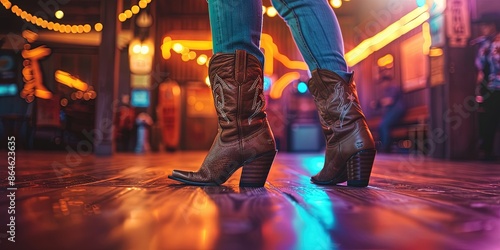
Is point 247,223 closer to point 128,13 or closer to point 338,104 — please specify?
point 338,104

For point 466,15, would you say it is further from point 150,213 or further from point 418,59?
point 150,213

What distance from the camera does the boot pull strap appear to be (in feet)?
2.87

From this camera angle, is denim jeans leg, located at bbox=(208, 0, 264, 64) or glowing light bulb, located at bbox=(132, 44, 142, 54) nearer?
denim jeans leg, located at bbox=(208, 0, 264, 64)

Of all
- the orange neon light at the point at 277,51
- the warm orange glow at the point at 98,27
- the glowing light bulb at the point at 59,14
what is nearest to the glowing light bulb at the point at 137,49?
the orange neon light at the point at 277,51

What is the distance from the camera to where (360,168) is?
927 mm

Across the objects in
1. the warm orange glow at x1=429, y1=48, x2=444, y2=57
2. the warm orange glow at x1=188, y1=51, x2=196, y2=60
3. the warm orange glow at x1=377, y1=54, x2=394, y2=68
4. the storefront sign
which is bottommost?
the warm orange glow at x1=429, y1=48, x2=444, y2=57

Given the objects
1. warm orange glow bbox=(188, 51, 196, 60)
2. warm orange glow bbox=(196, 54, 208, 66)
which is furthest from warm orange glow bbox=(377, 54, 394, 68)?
warm orange glow bbox=(188, 51, 196, 60)

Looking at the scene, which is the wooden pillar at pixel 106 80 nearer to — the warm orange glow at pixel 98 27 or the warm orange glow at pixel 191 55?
the warm orange glow at pixel 98 27

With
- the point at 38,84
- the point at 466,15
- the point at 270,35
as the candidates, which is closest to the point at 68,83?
the point at 38,84

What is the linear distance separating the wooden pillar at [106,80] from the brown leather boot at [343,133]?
3954 millimetres

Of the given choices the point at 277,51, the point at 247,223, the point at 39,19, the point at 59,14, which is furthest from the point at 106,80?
the point at 277,51

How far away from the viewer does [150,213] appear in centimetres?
48

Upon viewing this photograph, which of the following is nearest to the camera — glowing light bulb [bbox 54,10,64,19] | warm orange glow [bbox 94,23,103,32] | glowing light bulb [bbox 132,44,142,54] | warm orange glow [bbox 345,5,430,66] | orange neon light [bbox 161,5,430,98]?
warm orange glow [bbox 94,23,103,32]

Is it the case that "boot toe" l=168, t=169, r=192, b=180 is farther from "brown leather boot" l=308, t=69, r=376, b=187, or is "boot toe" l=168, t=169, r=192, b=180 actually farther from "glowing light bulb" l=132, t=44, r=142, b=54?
"glowing light bulb" l=132, t=44, r=142, b=54
